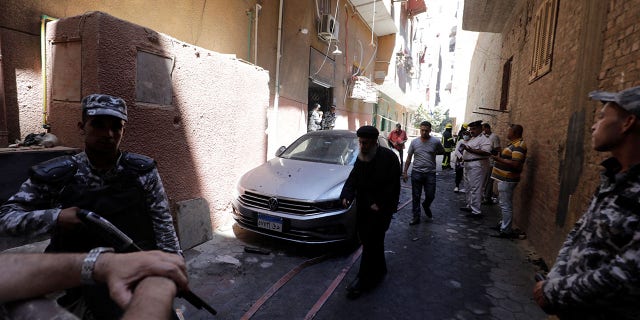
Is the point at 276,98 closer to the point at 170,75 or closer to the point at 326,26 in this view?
the point at 326,26

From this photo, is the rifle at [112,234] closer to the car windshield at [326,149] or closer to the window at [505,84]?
the car windshield at [326,149]

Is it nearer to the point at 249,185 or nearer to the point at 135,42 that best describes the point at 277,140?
the point at 249,185

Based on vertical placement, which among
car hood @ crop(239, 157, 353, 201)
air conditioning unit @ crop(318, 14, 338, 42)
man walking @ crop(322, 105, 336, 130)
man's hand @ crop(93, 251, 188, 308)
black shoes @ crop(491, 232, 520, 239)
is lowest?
black shoes @ crop(491, 232, 520, 239)

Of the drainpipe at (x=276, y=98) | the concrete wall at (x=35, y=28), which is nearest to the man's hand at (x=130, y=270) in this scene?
the concrete wall at (x=35, y=28)

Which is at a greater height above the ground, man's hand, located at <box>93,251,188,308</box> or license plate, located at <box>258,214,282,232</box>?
man's hand, located at <box>93,251,188,308</box>

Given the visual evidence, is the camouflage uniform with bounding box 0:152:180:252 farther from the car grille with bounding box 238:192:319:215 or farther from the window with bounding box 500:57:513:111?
the window with bounding box 500:57:513:111

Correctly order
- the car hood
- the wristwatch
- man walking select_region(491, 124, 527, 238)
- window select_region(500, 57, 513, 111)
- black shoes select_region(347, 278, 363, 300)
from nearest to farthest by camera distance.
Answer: the wristwatch < black shoes select_region(347, 278, 363, 300) < the car hood < man walking select_region(491, 124, 527, 238) < window select_region(500, 57, 513, 111)

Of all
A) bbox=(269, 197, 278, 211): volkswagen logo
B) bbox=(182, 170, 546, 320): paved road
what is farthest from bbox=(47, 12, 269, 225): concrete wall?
bbox=(269, 197, 278, 211): volkswagen logo

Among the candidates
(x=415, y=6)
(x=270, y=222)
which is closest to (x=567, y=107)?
(x=270, y=222)

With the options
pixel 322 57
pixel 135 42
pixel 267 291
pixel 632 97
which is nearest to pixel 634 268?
pixel 632 97

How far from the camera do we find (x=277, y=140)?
8.23 m

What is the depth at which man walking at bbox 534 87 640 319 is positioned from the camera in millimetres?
1302

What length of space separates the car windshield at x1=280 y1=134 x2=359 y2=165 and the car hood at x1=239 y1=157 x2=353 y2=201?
0.71 ft

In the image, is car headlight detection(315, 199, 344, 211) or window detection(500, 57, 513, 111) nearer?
car headlight detection(315, 199, 344, 211)
